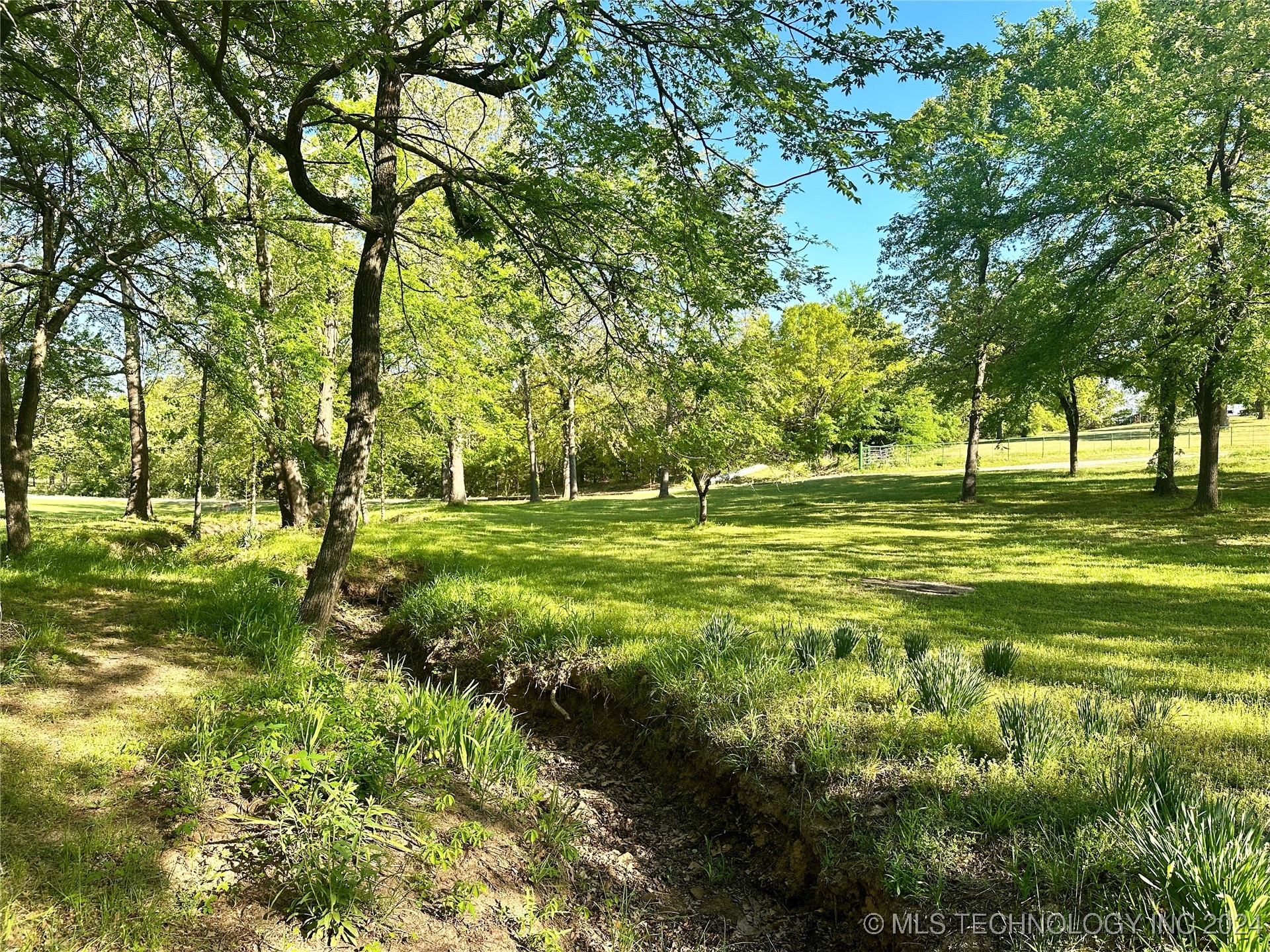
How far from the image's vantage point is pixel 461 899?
9.37 ft

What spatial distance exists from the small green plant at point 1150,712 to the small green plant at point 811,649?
2.00 m

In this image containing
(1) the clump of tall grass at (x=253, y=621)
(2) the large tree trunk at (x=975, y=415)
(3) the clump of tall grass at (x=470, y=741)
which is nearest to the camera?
(3) the clump of tall grass at (x=470, y=741)

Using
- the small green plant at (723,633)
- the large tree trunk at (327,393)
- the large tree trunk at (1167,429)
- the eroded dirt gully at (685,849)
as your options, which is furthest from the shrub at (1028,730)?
the large tree trunk at (1167,429)

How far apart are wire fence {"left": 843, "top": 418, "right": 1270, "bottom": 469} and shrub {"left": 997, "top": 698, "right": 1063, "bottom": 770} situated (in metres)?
29.5

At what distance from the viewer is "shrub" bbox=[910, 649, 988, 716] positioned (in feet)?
13.5

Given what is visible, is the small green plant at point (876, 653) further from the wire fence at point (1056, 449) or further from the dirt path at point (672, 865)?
the wire fence at point (1056, 449)

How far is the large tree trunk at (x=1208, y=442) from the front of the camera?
45.1 feet

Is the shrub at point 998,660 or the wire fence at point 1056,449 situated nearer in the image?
the shrub at point 998,660

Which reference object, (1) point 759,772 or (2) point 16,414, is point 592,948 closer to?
(1) point 759,772

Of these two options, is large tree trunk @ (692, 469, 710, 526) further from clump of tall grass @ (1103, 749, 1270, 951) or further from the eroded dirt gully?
clump of tall grass @ (1103, 749, 1270, 951)

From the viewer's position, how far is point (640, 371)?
608 centimetres

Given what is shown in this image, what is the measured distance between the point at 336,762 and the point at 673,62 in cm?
508

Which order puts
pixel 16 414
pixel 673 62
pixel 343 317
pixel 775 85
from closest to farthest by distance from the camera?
pixel 775 85 < pixel 673 62 < pixel 16 414 < pixel 343 317

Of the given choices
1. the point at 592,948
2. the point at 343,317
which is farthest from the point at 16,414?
the point at 592,948
